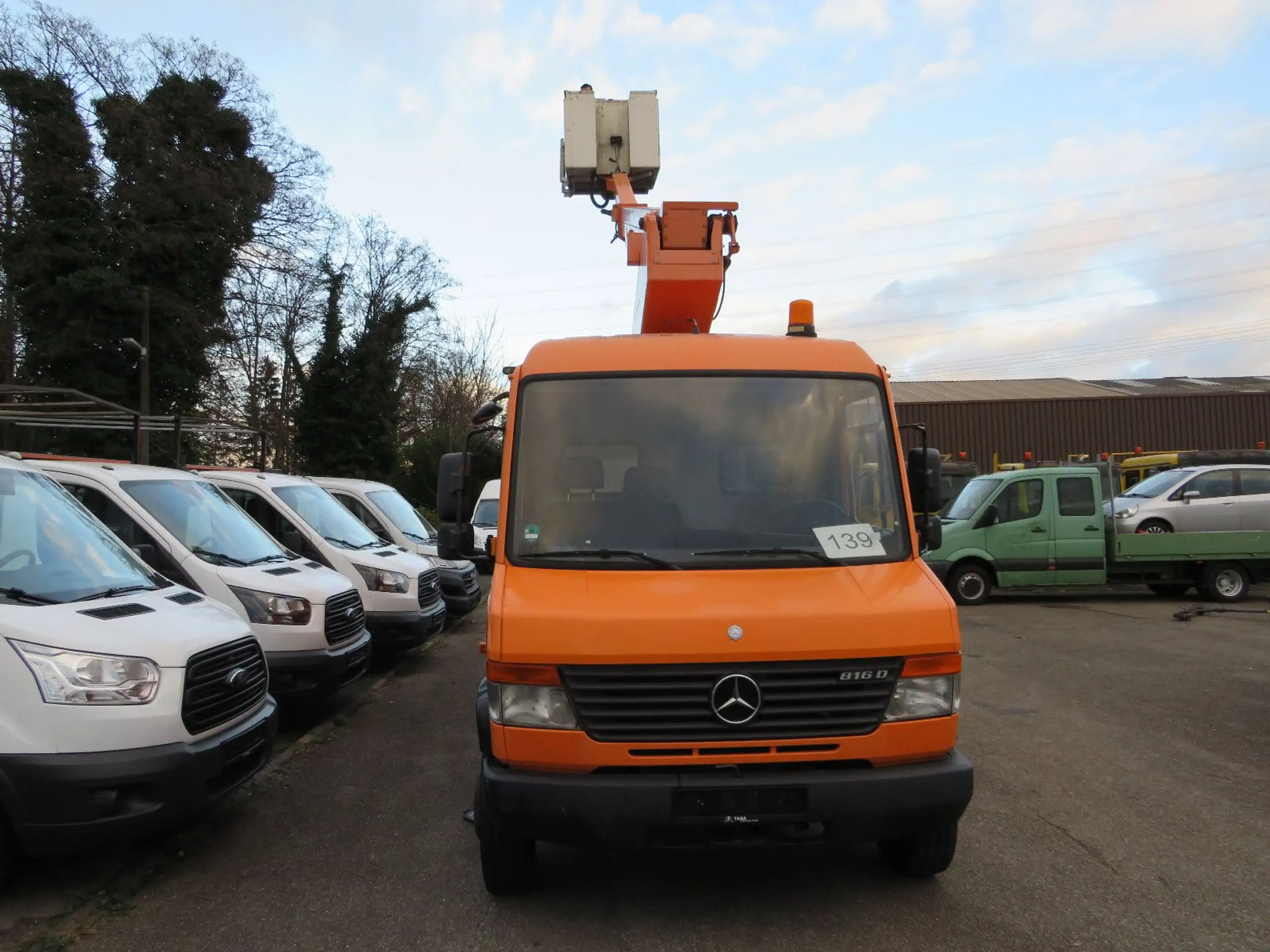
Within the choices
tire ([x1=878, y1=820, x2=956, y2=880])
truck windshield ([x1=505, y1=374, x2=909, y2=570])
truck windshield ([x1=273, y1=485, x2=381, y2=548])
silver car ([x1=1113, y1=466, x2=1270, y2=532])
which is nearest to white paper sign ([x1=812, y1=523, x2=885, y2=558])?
truck windshield ([x1=505, y1=374, x2=909, y2=570])

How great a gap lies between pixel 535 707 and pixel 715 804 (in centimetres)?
79

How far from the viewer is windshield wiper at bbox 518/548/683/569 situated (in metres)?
4.33

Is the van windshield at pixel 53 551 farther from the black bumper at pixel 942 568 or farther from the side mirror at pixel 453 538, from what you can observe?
the black bumper at pixel 942 568

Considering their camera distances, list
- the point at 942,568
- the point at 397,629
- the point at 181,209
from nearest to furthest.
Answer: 1. the point at 397,629
2. the point at 942,568
3. the point at 181,209

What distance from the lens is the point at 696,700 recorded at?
387 cm

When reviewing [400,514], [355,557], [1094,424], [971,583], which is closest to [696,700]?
[355,557]

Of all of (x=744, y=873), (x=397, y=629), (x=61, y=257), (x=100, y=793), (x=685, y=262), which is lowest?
(x=744, y=873)

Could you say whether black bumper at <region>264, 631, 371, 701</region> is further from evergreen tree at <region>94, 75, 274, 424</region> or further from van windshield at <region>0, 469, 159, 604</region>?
evergreen tree at <region>94, 75, 274, 424</region>

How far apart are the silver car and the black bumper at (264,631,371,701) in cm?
1287

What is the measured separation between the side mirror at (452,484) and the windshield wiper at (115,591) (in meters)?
1.77

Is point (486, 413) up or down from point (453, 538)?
up

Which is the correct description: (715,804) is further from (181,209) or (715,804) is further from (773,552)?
→ (181,209)

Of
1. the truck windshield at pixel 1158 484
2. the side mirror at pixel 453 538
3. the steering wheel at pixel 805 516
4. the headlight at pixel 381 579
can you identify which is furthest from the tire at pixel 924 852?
the truck windshield at pixel 1158 484

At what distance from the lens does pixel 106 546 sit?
5684 mm
